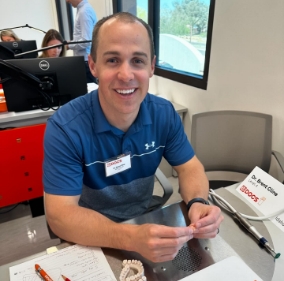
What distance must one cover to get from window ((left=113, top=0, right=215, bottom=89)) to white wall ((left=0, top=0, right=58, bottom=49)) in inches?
130

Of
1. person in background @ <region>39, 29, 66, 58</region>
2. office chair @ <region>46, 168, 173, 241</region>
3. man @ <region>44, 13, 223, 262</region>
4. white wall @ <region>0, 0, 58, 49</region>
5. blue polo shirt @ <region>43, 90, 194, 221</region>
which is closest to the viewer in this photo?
man @ <region>44, 13, 223, 262</region>

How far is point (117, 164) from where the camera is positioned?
1.02 metres

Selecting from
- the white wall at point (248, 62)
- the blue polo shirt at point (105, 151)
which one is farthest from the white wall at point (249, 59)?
the blue polo shirt at point (105, 151)

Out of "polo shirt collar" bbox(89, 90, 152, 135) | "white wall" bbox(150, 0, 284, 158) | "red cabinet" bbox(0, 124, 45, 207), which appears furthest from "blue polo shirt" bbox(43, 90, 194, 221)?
"red cabinet" bbox(0, 124, 45, 207)

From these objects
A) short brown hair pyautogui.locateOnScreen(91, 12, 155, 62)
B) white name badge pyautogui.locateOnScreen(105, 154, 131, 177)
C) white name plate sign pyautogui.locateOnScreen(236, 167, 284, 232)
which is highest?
short brown hair pyautogui.locateOnScreen(91, 12, 155, 62)

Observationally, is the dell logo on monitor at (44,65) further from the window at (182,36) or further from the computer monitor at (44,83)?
the window at (182,36)

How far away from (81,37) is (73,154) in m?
2.87

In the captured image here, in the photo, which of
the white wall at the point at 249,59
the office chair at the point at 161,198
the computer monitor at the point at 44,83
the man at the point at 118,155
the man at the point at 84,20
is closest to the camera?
the man at the point at 118,155

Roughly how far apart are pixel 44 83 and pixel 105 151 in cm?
104

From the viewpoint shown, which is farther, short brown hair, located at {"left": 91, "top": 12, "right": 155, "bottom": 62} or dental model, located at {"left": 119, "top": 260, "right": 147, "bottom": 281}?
short brown hair, located at {"left": 91, "top": 12, "right": 155, "bottom": 62}

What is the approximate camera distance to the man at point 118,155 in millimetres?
766

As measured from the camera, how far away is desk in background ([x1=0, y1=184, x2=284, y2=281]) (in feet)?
2.33

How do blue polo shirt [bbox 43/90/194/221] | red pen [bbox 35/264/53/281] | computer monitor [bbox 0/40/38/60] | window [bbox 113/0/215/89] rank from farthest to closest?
computer monitor [bbox 0/40/38/60] < window [bbox 113/0/215/89] < blue polo shirt [bbox 43/90/194/221] < red pen [bbox 35/264/53/281]

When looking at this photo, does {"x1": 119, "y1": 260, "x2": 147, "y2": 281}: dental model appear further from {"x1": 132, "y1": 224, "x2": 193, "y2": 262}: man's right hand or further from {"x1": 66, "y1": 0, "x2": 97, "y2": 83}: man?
{"x1": 66, "y1": 0, "x2": 97, "y2": 83}: man
